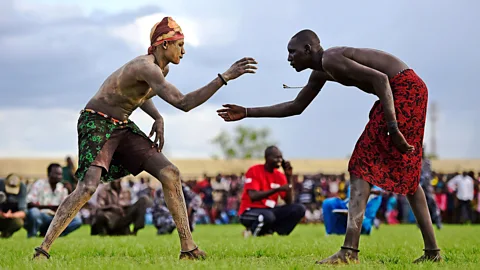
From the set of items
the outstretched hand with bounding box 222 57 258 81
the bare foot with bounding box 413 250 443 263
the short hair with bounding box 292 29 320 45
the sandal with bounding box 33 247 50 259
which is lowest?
the sandal with bounding box 33 247 50 259

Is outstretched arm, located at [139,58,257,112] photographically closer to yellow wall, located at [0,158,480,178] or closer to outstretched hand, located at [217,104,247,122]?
outstretched hand, located at [217,104,247,122]

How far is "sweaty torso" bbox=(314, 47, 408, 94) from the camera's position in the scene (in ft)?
22.1

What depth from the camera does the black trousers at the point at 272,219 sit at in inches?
541

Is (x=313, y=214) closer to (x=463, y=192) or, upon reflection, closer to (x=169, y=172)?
(x=463, y=192)

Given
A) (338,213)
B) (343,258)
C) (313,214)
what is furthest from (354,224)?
(313,214)

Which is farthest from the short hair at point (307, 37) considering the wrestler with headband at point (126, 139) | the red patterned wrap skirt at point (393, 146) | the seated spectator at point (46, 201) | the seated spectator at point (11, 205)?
the seated spectator at point (11, 205)

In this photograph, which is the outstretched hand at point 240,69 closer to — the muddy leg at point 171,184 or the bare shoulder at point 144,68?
the bare shoulder at point 144,68

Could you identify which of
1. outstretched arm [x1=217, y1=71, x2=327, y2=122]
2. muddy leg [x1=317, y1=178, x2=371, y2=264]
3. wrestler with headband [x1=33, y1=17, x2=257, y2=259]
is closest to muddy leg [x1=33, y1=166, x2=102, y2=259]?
wrestler with headband [x1=33, y1=17, x2=257, y2=259]

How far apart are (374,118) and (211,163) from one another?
51373 millimetres

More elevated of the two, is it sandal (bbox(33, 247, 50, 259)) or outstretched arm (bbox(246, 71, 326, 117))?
outstretched arm (bbox(246, 71, 326, 117))

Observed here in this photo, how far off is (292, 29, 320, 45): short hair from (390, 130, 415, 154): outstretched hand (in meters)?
1.10

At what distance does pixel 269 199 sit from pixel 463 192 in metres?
14.2

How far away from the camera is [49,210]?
15062 mm

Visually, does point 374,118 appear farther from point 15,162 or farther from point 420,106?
point 15,162
